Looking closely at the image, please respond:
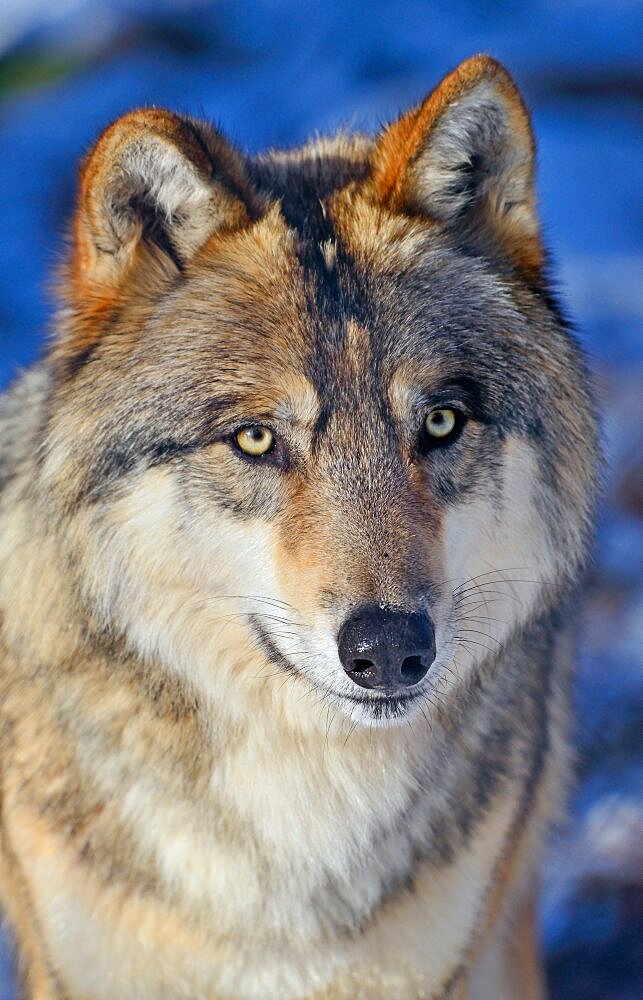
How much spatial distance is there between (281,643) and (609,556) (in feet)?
8.46

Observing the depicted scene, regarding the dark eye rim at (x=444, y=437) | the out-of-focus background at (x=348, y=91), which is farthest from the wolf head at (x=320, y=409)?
the out-of-focus background at (x=348, y=91)

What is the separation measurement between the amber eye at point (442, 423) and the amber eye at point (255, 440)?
32 centimetres

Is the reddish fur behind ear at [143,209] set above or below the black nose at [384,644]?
above

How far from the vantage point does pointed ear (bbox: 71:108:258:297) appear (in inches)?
83.6

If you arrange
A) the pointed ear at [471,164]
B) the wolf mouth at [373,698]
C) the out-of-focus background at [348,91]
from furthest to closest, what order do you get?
the out-of-focus background at [348,91] < the pointed ear at [471,164] < the wolf mouth at [373,698]

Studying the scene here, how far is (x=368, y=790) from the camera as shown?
2.51 meters

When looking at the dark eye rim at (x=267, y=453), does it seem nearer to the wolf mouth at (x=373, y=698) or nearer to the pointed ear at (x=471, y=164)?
the wolf mouth at (x=373, y=698)

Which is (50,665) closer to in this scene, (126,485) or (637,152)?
(126,485)

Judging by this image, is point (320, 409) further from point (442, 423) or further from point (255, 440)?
point (442, 423)

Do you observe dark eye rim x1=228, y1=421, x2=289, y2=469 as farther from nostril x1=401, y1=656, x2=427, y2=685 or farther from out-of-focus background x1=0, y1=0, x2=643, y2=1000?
out-of-focus background x1=0, y1=0, x2=643, y2=1000

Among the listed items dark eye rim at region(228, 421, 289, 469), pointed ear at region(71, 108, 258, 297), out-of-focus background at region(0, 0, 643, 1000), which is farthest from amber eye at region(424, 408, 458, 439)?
out-of-focus background at region(0, 0, 643, 1000)

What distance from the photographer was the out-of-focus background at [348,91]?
507 cm

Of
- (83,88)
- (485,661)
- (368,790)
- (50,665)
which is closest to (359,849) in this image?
(368,790)

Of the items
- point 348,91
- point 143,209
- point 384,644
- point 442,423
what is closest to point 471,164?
point 442,423
